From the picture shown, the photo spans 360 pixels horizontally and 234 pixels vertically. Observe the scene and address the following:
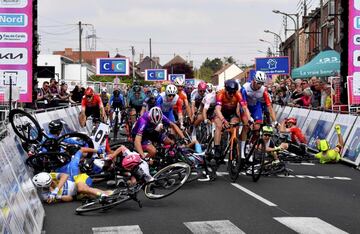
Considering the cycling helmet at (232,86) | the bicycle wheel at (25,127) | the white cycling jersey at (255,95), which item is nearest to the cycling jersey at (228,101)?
the cycling helmet at (232,86)

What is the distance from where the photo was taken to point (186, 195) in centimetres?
1040

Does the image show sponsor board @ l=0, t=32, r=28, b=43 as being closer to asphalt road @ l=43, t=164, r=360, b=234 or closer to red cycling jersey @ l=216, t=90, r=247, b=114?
red cycling jersey @ l=216, t=90, r=247, b=114

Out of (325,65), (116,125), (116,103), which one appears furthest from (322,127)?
(325,65)

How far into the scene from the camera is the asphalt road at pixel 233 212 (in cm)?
786

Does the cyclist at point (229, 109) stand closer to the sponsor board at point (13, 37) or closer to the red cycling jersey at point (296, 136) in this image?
the red cycling jersey at point (296, 136)

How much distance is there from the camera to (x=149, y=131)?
1144cm

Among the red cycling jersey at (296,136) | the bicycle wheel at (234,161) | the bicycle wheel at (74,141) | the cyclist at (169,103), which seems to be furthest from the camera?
the red cycling jersey at (296,136)

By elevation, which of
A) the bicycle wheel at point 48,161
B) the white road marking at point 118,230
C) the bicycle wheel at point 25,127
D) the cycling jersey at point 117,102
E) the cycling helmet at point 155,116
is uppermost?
the cycling jersey at point 117,102

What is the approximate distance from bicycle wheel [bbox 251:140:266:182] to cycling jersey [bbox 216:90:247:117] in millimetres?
1211

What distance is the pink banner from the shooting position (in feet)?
57.2

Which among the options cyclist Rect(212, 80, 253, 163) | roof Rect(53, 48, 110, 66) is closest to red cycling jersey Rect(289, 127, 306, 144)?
cyclist Rect(212, 80, 253, 163)

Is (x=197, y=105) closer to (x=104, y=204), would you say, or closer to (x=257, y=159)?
(x=257, y=159)

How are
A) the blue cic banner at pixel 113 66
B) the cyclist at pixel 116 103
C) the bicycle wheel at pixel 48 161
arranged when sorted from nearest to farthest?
the bicycle wheel at pixel 48 161
the cyclist at pixel 116 103
the blue cic banner at pixel 113 66

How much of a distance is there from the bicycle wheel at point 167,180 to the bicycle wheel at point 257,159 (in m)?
2.21
